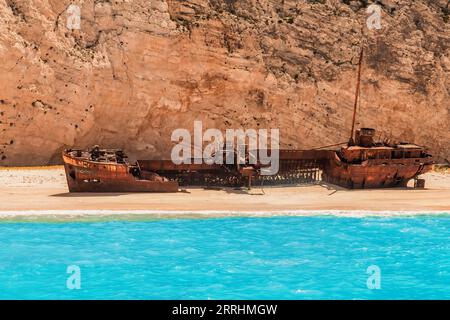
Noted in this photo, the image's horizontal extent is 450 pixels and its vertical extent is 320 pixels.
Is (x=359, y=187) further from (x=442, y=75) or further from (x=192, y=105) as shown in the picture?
(x=442, y=75)

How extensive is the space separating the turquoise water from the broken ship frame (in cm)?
589

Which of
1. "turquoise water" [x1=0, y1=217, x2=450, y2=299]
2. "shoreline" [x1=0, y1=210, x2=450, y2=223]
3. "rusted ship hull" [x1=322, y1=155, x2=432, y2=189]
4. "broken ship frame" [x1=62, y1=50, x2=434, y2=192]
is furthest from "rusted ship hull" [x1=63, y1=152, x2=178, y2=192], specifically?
"rusted ship hull" [x1=322, y1=155, x2=432, y2=189]

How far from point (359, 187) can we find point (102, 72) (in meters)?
16.7

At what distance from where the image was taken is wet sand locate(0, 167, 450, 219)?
21.4m

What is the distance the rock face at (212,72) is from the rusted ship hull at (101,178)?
8854 millimetres

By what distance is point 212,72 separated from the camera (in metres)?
36.8

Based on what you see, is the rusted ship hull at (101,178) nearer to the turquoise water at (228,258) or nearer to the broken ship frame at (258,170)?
the broken ship frame at (258,170)

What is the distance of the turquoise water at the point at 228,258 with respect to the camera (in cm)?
1303

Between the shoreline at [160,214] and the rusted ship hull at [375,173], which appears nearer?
the shoreline at [160,214]

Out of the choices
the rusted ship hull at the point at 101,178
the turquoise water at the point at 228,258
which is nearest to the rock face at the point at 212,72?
the rusted ship hull at the point at 101,178

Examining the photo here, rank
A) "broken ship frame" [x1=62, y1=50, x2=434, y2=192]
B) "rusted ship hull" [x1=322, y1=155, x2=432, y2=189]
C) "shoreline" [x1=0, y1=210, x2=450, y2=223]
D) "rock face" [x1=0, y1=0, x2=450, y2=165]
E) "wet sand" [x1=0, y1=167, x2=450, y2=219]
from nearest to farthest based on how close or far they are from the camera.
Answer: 1. "shoreline" [x1=0, y1=210, x2=450, y2=223]
2. "wet sand" [x1=0, y1=167, x2=450, y2=219]
3. "broken ship frame" [x1=62, y1=50, x2=434, y2=192]
4. "rusted ship hull" [x1=322, y1=155, x2=432, y2=189]
5. "rock face" [x1=0, y1=0, x2=450, y2=165]

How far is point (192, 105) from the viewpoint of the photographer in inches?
1447

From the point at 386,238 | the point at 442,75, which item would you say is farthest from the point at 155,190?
the point at 442,75

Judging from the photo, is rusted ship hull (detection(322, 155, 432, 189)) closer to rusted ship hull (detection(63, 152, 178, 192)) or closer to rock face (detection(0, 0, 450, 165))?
rock face (detection(0, 0, 450, 165))
